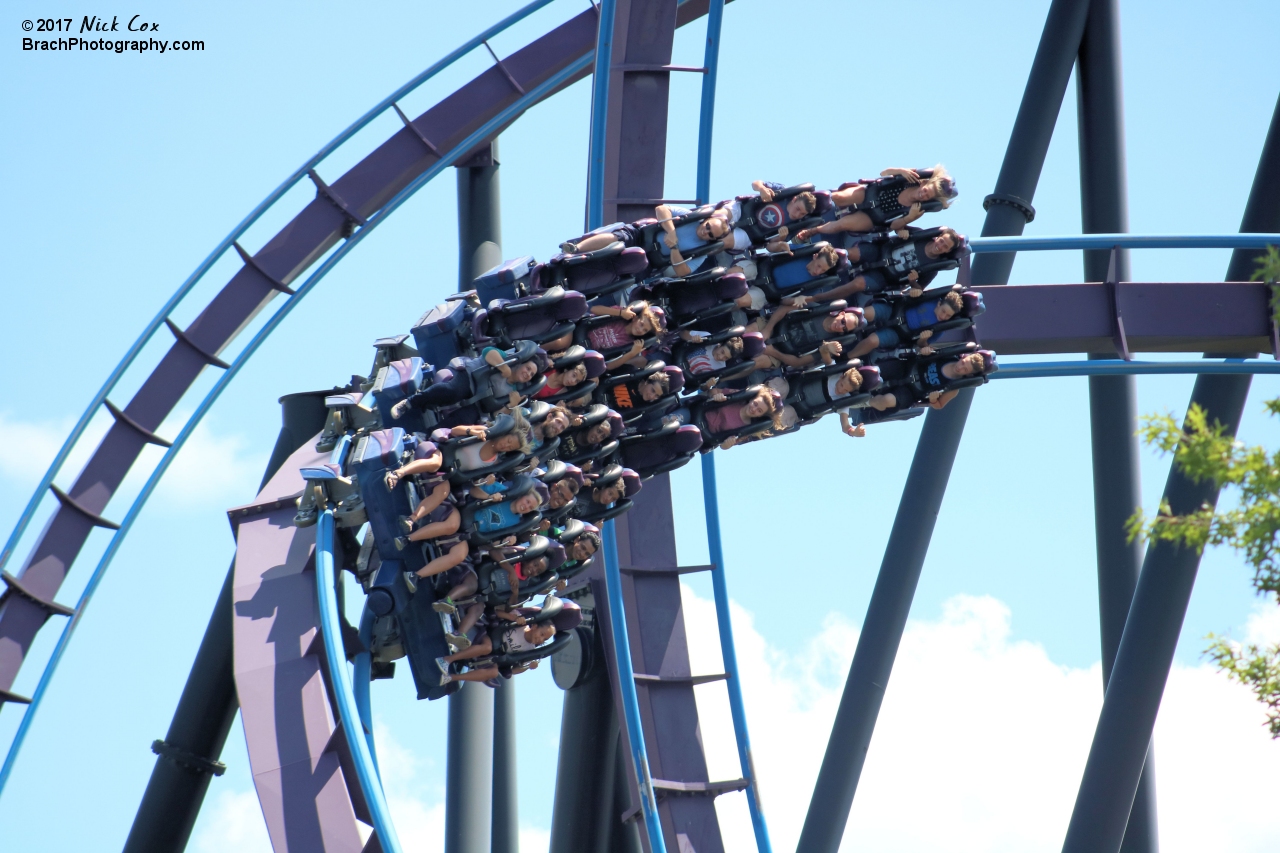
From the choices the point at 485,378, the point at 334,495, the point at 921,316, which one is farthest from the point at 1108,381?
the point at 334,495

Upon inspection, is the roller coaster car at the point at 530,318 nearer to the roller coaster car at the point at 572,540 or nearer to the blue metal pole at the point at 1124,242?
the roller coaster car at the point at 572,540

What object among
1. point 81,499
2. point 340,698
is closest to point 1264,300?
point 340,698

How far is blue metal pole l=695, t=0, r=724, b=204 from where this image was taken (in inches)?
343

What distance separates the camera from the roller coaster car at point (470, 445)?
7035 mm

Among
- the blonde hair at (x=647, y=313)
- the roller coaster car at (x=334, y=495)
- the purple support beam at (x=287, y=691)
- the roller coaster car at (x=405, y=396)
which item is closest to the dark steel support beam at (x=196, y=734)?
the purple support beam at (x=287, y=691)

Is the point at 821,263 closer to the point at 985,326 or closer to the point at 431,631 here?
the point at 985,326

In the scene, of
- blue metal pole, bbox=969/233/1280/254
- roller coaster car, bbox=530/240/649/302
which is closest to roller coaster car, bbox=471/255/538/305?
roller coaster car, bbox=530/240/649/302

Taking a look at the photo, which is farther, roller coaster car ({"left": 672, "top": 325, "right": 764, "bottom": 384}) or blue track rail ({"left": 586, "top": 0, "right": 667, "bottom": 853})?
blue track rail ({"left": 586, "top": 0, "right": 667, "bottom": 853})

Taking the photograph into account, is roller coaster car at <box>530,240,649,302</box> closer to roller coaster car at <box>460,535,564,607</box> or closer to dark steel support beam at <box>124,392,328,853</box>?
roller coaster car at <box>460,535,564,607</box>

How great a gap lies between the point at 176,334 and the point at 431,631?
5037 millimetres

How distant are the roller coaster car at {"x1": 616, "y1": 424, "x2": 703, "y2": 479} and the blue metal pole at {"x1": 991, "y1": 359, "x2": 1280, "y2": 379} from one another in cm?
234

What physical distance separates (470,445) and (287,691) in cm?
145

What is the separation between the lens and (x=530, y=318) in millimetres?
7359

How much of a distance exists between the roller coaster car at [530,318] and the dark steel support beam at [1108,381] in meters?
4.30
